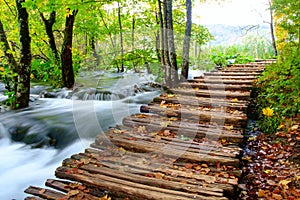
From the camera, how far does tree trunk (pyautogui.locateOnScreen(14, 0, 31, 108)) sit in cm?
731

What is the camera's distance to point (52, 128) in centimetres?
634

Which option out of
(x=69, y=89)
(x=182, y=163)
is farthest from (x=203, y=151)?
(x=69, y=89)

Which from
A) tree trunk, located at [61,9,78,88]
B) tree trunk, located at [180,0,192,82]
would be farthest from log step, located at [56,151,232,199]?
tree trunk, located at [61,9,78,88]

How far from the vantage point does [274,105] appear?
203 inches

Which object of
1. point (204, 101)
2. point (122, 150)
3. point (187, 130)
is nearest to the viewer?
point (122, 150)

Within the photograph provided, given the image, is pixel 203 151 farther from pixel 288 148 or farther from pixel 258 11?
pixel 258 11

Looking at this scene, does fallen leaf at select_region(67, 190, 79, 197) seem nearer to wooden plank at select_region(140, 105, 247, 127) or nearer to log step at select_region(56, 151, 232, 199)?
log step at select_region(56, 151, 232, 199)

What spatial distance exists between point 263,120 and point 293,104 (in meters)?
0.66

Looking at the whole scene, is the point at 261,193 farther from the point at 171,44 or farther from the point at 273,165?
the point at 171,44

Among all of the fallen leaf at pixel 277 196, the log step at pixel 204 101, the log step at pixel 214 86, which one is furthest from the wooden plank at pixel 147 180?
the log step at pixel 214 86

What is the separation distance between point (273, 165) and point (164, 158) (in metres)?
1.61

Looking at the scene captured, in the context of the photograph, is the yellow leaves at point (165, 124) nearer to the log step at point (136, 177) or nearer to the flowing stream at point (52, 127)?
the log step at point (136, 177)

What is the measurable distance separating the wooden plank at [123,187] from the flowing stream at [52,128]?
1.29 metres

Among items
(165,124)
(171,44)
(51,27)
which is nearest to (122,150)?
(165,124)
